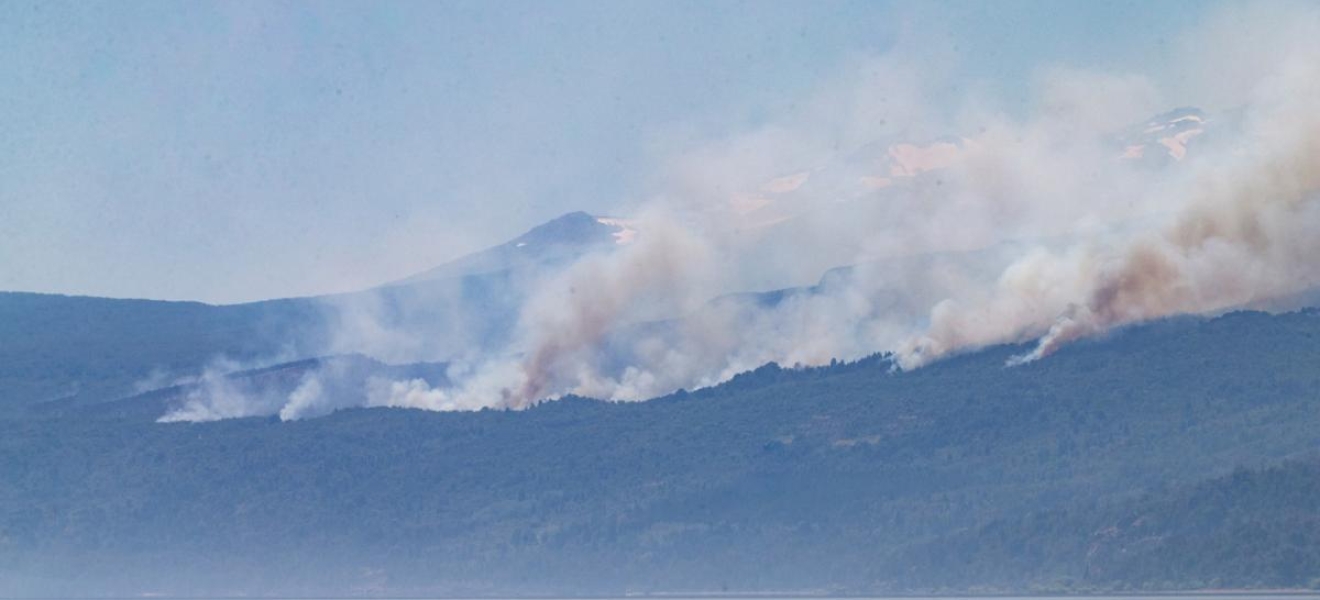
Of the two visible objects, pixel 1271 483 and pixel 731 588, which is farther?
pixel 731 588

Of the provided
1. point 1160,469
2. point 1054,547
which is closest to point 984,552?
point 1054,547

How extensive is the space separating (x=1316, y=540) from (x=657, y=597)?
5802cm

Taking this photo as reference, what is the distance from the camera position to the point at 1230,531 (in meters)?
171

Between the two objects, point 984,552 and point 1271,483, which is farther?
point 984,552

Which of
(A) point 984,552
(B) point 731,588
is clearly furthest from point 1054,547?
(B) point 731,588

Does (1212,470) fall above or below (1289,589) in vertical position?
above

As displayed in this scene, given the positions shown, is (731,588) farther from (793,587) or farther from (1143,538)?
(1143,538)

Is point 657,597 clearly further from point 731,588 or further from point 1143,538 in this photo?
point 1143,538

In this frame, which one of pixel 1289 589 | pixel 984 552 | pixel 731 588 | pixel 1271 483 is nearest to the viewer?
pixel 1289 589

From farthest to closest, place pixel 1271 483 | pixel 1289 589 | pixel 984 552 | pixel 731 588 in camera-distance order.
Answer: pixel 731 588
pixel 984 552
pixel 1271 483
pixel 1289 589

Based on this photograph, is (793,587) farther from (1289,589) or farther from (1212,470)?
(1289,589)

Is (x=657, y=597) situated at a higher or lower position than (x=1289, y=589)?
higher

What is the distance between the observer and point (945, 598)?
181 meters

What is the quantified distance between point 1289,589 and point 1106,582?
1617cm
